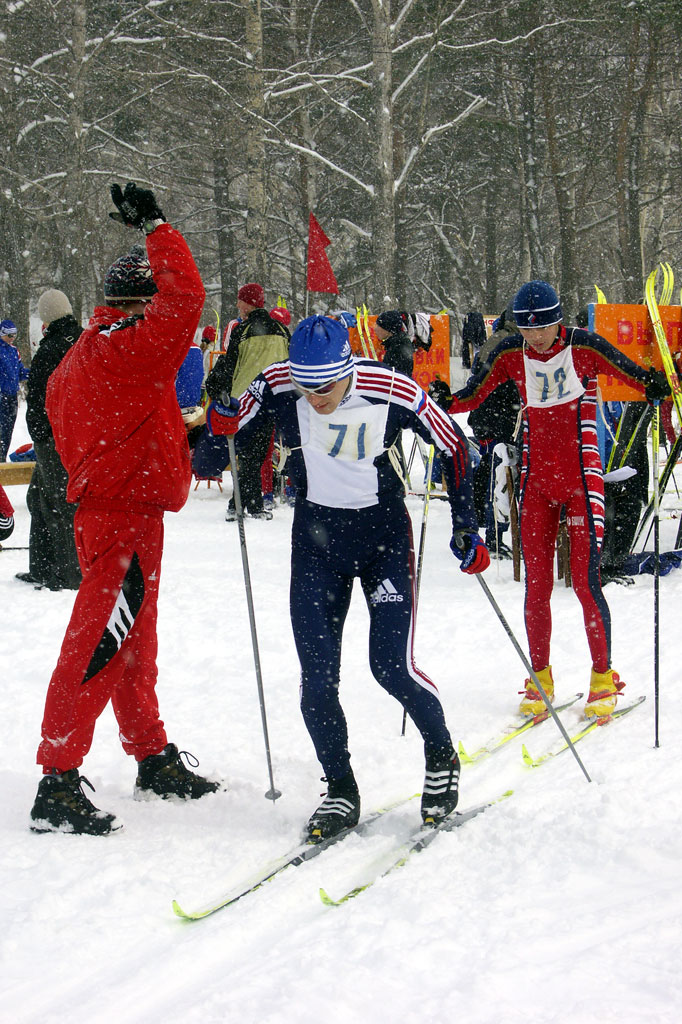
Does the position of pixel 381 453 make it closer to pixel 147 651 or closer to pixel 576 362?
pixel 147 651

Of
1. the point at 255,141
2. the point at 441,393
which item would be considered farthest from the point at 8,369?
the point at 441,393

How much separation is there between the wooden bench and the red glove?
270 inches

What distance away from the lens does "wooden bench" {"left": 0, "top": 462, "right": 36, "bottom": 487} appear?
9.64 meters

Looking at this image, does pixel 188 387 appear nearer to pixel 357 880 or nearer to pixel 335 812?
pixel 335 812

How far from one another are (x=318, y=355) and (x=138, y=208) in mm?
834

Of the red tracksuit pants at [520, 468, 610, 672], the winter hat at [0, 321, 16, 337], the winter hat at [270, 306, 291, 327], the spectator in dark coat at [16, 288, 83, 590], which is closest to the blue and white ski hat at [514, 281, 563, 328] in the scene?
the red tracksuit pants at [520, 468, 610, 672]

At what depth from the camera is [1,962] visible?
2570 mm

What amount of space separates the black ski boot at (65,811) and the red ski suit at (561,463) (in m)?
2.34

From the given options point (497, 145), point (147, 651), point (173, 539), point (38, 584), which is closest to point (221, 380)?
point (147, 651)

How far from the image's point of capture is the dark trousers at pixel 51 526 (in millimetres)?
6695

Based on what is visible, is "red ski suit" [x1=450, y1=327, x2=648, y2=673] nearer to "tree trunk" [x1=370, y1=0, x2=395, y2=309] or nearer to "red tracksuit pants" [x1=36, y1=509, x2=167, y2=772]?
"red tracksuit pants" [x1=36, y1=509, x2=167, y2=772]

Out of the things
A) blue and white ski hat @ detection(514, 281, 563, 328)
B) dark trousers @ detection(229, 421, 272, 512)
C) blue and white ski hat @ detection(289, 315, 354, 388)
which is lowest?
dark trousers @ detection(229, 421, 272, 512)

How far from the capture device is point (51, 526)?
6.86 meters

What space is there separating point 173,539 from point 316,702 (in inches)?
223
